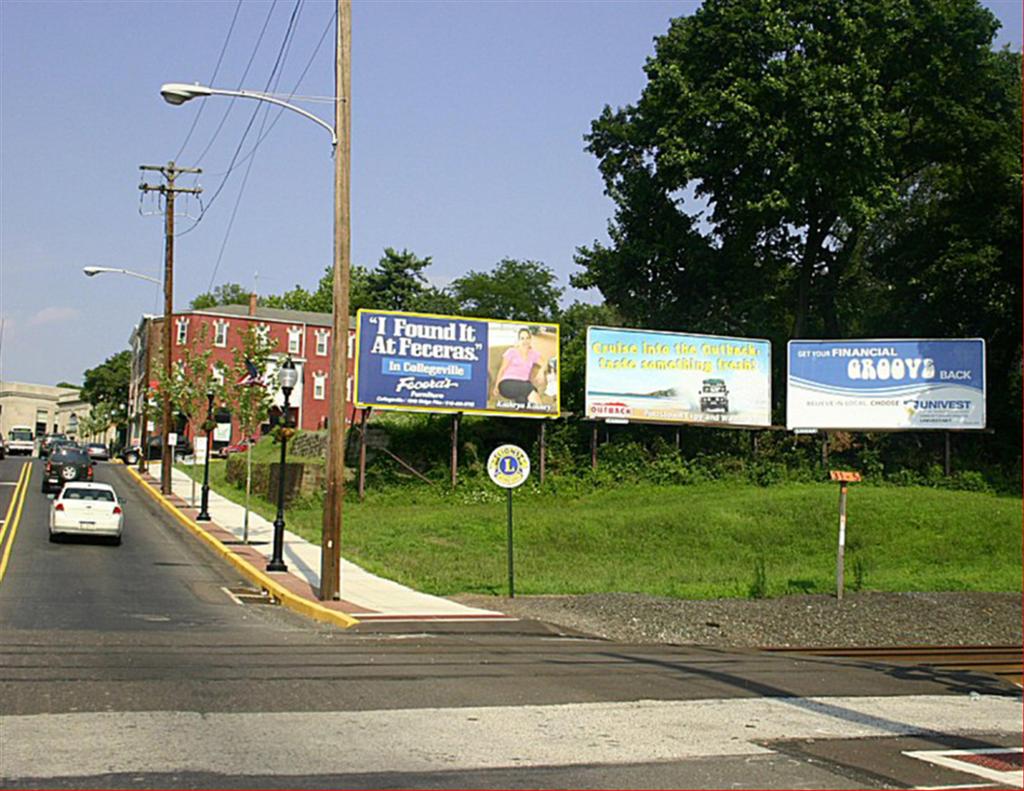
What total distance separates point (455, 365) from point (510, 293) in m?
73.6

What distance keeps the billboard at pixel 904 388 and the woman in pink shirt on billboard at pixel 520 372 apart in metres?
9.18

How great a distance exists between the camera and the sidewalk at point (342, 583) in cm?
1914

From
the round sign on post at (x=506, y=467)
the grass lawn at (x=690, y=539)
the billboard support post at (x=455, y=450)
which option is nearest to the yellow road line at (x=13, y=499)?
the grass lawn at (x=690, y=539)

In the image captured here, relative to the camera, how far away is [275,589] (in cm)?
2234

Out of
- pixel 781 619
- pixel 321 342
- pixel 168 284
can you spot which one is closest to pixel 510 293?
pixel 321 342

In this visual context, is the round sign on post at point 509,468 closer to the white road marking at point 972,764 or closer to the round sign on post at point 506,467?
the round sign on post at point 506,467

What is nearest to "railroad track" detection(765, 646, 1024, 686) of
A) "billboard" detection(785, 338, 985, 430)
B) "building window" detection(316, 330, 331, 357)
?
"billboard" detection(785, 338, 985, 430)

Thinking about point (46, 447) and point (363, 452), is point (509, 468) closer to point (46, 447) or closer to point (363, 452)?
point (363, 452)

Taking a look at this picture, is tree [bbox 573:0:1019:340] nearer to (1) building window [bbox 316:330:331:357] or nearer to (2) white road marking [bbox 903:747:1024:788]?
(2) white road marking [bbox 903:747:1024:788]

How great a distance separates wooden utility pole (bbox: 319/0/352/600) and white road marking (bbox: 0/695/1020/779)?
34.1 feet

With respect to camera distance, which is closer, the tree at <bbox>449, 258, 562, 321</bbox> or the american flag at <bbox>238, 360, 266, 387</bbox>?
the american flag at <bbox>238, 360, 266, 387</bbox>

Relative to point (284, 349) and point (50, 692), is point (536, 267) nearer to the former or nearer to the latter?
point (284, 349)

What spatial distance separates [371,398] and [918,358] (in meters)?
18.6

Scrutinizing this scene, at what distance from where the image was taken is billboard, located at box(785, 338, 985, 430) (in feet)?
132
